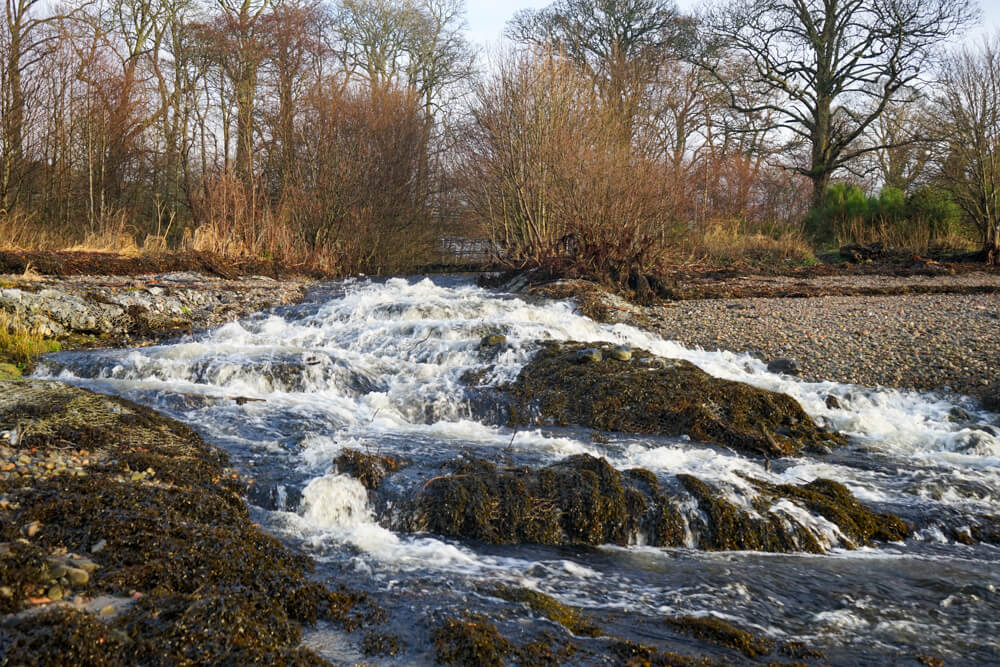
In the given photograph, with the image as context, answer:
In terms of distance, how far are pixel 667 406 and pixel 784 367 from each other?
219 centimetres

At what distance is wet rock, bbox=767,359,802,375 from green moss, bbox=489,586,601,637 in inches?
205

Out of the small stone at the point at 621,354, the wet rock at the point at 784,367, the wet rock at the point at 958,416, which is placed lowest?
the wet rock at the point at 958,416

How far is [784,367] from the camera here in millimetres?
7426

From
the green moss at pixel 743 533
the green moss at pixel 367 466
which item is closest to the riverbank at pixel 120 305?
the green moss at pixel 367 466

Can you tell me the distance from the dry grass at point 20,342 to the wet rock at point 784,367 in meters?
7.59

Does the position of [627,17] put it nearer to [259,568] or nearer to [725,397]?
[725,397]

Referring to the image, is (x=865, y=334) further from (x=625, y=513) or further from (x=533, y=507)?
(x=533, y=507)

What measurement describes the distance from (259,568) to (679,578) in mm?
2000

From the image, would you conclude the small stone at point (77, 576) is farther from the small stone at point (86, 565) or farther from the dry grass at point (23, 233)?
the dry grass at point (23, 233)

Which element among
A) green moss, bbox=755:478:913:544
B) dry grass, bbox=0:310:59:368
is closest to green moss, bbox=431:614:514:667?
green moss, bbox=755:478:913:544

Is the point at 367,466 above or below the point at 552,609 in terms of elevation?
above

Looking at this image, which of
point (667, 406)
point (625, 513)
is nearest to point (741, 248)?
point (667, 406)

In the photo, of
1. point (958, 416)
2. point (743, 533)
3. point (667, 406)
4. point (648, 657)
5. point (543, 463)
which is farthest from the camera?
point (958, 416)

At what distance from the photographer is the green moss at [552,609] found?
9.16ft
